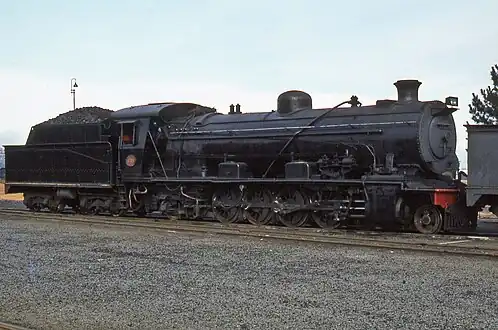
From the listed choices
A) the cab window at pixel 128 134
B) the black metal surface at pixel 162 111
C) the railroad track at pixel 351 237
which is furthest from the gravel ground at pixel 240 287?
the black metal surface at pixel 162 111

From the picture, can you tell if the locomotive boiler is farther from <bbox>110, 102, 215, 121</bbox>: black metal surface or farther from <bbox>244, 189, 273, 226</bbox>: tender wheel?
<bbox>110, 102, 215, 121</bbox>: black metal surface

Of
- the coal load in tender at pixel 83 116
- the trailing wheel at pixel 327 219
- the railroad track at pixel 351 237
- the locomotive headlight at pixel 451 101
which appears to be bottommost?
the railroad track at pixel 351 237

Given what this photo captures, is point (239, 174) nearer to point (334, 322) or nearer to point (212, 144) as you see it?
point (212, 144)

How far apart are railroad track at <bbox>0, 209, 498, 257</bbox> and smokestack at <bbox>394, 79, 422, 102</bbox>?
3.43 meters

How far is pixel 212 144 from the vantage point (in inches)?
704

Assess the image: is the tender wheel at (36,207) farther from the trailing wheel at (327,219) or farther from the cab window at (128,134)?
the trailing wheel at (327,219)

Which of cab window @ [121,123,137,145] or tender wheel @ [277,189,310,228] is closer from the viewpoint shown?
tender wheel @ [277,189,310,228]

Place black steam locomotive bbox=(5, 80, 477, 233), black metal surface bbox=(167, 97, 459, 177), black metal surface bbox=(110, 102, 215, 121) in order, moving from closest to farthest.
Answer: black steam locomotive bbox=(5, 80, 477, 233) < black metal surface bbox=(167, 97, 459, 177) < black metal surface bbox=(110, 102, 215, 121)

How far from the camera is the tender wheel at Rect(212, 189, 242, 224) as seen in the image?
16922 millimetres

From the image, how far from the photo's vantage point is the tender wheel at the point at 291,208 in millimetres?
15719

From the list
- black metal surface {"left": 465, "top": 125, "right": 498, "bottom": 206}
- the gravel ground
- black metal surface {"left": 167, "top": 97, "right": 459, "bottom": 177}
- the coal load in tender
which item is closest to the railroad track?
the gravel ground

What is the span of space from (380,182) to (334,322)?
28.1ft

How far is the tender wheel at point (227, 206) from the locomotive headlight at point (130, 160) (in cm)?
312

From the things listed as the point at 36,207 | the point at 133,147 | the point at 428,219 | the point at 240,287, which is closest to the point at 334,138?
the point at 428,219
